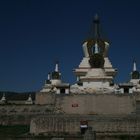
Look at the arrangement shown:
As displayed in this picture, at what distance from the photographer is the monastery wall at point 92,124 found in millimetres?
18547

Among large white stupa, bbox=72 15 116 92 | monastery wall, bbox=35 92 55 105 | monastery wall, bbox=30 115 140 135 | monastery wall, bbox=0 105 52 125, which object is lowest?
monastery wall, bbox=30 115 140 135

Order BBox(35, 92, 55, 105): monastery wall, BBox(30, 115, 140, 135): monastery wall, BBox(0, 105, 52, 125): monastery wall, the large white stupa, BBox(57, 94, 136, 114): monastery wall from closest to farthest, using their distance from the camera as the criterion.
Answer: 1. BBox(30, 115, 140, 135): monastery wall
2. BBox(57, 94, 136, 114): monastery wall
3. BBox(0, 105, 52, 125): monastery wall
4. the large white stupa
5. BBox(35, 92, 55, 105): monastery wall

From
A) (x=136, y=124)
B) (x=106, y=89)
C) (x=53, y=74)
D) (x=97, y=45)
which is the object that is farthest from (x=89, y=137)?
(x=53, y=74)

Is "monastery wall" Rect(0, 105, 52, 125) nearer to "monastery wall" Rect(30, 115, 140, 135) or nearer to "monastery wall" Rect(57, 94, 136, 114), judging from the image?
"monastery wall" Rect(57, 94, 136, 114)

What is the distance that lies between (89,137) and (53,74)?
32112 millimetres

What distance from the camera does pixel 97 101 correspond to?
23766 millimetres

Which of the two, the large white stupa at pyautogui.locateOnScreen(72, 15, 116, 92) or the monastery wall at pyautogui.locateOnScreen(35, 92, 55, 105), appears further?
the monastery wall at pyautogui.locateOnScreen(35, 92, 55, 105)

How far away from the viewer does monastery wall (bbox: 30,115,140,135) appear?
18547 mm

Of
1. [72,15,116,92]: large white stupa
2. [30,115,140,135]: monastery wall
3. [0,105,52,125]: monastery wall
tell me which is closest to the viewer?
[30,115,140,135]: monastery wall

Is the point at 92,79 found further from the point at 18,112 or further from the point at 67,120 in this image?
the point at 67,120

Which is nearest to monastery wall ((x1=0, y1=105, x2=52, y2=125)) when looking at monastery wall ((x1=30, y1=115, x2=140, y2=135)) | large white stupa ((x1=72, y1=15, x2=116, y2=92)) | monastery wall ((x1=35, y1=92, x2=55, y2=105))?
monastery wall ((x1=35, y1=92, x2=55, y2=105))

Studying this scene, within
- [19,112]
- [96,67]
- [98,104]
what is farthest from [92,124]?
[96,67]

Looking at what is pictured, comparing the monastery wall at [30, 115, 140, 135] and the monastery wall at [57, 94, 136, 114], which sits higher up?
the monastery wall at [57, 94, 136, 114]

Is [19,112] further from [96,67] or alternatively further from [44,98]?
[96,67]
